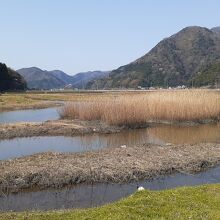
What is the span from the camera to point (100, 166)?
14609mm

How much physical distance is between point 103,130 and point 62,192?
13.7m

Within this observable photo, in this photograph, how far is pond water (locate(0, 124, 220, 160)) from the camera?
66.7 feet

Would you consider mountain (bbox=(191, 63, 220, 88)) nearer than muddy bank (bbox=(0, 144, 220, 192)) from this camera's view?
No

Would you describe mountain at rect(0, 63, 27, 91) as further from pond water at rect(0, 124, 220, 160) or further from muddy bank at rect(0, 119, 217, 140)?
pond water at rect(0, 124, 220, 160)

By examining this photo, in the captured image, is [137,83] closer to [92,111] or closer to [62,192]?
[92,111]

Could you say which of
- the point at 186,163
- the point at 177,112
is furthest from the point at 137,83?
the point at 186,163

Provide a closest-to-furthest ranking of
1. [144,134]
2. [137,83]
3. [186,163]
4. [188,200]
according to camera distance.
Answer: [188,200]
[186,163]
[144,134]
[137,83]

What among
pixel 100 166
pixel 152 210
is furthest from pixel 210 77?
pixel 152 210

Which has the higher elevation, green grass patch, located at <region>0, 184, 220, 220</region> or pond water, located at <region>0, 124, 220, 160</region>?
green grass patch, located at <region>0, 184, 220, 220</region>

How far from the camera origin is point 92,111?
1188 inches

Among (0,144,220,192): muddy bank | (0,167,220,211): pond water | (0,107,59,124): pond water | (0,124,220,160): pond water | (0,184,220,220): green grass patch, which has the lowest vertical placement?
(0,107,59,124): pond water

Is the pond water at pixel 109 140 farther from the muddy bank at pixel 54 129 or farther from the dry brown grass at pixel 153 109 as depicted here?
the dry brown grass at pixel 153 109

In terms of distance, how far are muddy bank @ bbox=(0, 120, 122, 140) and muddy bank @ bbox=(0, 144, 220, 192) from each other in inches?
333

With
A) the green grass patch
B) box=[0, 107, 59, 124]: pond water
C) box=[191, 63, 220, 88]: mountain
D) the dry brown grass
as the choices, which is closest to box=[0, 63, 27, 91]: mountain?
box=[0, 107, 59, 124]: pond water
